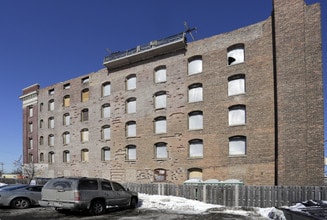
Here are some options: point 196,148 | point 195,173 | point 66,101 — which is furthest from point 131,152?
point 66,101

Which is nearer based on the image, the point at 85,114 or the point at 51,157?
the point at 85,114

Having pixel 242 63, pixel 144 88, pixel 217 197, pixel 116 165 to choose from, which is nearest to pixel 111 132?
pixel 116 165

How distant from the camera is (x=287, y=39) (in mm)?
27156

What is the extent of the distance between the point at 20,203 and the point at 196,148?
17029 mm

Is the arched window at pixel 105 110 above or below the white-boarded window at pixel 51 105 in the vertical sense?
below

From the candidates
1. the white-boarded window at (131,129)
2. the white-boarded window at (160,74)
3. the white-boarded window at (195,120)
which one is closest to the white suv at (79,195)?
the white-boarded window at (195,120)

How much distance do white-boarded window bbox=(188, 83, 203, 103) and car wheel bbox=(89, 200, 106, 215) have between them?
58.1 ft

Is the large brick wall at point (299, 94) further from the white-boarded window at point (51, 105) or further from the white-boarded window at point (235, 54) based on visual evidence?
the white-boarded window at point (51, 105)

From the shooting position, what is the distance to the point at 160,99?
35.9 meters

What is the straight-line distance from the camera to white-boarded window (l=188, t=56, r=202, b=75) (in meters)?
33.2

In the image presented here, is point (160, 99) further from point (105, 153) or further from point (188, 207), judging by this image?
point (188, 207)

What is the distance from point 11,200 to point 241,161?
58.0ft

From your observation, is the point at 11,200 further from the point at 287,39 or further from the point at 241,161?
the point at 287,39

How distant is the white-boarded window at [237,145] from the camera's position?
1160 inches
